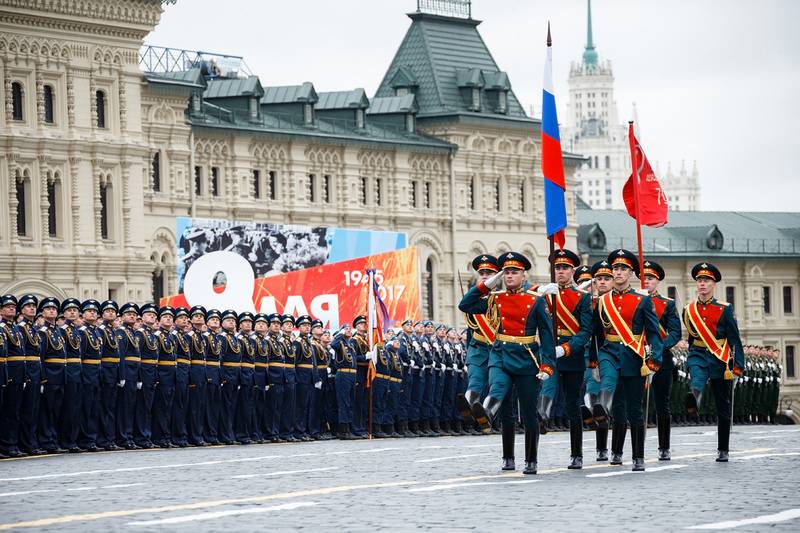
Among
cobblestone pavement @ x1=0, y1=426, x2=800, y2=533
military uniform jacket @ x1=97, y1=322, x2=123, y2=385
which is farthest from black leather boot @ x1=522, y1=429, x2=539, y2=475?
military uniform jacket @ x1=97, y1=322, x2=123, y2=385

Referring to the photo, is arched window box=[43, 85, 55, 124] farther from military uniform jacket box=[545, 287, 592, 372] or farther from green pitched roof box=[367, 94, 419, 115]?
military uniform jacket box=[545, 287, 592, 372]

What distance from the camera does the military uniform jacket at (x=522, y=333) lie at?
55.2ft

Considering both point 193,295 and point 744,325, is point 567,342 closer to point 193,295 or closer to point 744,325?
point 193,295

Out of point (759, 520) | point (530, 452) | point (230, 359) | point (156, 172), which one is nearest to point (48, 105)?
point (156, 172)

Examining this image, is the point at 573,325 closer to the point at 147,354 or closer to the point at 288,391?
the point at 147,354

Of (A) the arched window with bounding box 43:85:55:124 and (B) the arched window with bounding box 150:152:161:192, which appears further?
(B) the arched window with bounding box 150:152:161:192

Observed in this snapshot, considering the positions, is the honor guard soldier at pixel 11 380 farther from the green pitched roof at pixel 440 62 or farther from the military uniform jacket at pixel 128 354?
the green pitched roof at pixel 440 62

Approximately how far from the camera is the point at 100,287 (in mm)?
52781

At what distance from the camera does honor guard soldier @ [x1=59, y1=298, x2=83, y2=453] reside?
22766 mm

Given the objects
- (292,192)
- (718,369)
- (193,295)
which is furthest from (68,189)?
(718,369)

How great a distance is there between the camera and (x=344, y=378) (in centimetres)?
2784

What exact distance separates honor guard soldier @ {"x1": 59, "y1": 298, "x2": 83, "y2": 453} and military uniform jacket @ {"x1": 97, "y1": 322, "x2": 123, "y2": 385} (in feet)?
1.40

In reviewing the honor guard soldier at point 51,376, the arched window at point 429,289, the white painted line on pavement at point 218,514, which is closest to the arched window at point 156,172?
the arched window at point 429,289

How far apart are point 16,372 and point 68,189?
103 feet
